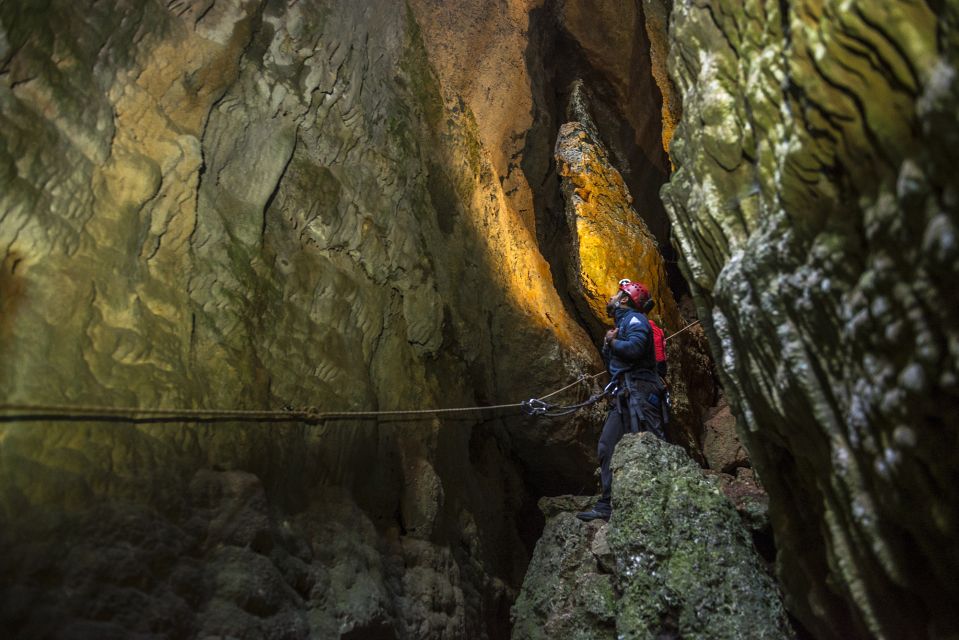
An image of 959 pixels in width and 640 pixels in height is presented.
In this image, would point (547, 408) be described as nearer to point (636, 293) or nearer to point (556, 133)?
point (636, 293)

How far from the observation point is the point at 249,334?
389cm

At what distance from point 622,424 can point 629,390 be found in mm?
325

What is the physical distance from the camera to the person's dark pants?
17.6 feet

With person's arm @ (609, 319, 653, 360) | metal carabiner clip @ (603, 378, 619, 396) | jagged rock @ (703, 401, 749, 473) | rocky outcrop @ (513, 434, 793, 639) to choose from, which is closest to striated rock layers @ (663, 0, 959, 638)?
rocky outcrop @ (513, 434, 793, 639)

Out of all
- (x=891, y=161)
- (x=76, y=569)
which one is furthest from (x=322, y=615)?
(x=891, y=161)

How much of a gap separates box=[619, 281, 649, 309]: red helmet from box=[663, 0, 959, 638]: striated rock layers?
8.48ft

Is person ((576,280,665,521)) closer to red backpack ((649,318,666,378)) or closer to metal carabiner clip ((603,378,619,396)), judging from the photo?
metal carabiner clip ((603,378,619,396))

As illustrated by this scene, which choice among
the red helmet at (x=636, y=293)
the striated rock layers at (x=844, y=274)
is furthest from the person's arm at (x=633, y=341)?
the striated rock layers at (x=844, y=274)

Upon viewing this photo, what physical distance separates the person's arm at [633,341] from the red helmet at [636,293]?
0.42 m

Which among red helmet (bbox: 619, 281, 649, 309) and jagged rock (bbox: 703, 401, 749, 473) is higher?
red helmet (bbox: 619, 281, 649, 309)

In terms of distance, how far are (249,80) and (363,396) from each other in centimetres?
224

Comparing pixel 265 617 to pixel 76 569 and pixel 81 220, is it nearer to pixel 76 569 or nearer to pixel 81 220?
pixel 76 569

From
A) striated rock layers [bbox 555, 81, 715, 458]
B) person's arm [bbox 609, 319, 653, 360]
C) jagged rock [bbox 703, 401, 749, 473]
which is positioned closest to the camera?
person's arm [bbox 609, 319, 653, 360]

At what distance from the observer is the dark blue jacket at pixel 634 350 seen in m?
5.34
